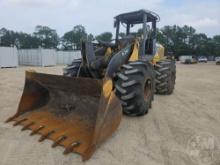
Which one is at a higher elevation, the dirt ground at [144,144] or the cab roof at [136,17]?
the cab roof at [136,17]

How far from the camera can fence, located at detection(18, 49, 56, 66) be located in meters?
23.1

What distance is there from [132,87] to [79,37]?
184ft

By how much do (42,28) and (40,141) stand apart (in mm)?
65392

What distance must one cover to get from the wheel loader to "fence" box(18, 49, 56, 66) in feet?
64.5

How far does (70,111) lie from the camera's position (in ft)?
11.2

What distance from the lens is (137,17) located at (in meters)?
5.16

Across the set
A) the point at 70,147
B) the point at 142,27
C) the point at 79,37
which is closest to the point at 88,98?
the point at 70,147

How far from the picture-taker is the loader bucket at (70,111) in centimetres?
267

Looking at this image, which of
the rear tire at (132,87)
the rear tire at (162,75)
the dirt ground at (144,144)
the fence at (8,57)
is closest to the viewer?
the dirt ground at (144,144)

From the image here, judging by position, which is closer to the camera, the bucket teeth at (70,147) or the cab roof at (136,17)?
the bucket teeth at (70,147)

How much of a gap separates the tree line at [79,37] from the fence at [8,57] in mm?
35295

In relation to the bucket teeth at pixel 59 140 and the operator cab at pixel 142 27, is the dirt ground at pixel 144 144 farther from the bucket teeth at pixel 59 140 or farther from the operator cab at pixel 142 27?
the operator cab at pixel 142 27

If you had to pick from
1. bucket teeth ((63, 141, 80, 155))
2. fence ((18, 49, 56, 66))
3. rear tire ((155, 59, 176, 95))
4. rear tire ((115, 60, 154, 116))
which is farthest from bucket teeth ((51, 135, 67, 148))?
fence ((18, 49, 56, 66))

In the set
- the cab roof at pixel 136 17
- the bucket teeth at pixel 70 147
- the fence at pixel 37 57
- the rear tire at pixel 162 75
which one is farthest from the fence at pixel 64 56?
the bucket teeth at pixel 70 147
